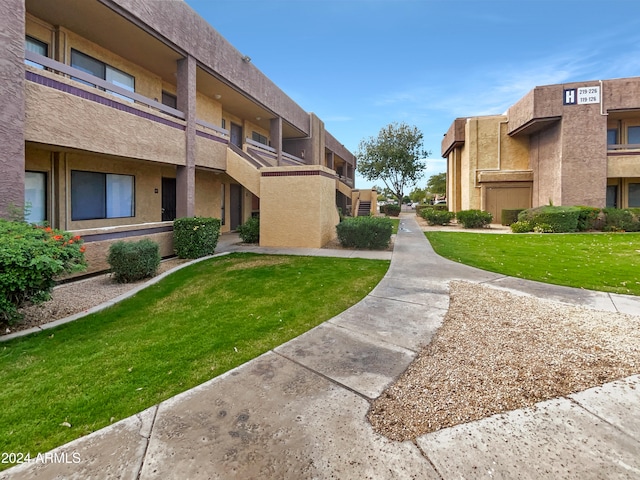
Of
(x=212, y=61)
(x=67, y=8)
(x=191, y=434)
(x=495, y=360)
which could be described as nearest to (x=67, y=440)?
(x=191, y=434)

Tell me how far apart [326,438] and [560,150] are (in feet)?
75.9

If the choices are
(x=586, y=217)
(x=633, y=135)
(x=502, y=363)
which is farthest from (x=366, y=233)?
(x=633, y=135)

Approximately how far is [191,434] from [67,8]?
11.0 m

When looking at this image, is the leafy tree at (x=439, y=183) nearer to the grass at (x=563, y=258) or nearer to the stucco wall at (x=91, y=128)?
the grass at (x=563, y=258)

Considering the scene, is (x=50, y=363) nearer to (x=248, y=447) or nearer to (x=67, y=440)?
(x=67, y=440)

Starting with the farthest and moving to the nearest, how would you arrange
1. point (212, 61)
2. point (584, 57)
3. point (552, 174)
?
point (552, 174)
point (584, 57)
point (212, 61)

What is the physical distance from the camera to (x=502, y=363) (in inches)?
139

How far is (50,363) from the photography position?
12.4ft

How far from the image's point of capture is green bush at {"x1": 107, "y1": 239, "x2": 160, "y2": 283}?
24.7 feet

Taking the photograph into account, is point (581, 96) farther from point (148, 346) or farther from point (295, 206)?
point (148, 346)

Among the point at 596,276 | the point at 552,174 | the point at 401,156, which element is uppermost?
the point at 401,156

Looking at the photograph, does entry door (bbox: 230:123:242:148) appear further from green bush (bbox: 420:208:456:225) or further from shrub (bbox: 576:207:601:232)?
shrub (bbox: 576:207:601:232)

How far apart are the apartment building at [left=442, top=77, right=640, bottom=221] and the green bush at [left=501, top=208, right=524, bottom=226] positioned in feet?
6.31

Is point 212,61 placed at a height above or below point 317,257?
above
